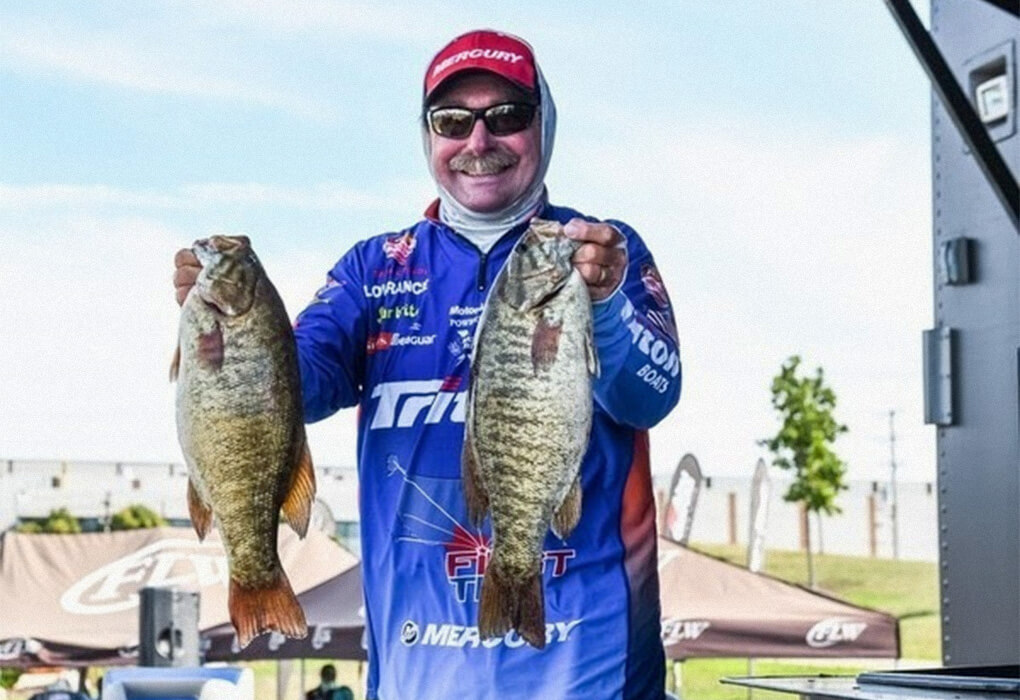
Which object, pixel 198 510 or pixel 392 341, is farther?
pixel 392 341

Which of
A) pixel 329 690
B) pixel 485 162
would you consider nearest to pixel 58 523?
pixel 329 690

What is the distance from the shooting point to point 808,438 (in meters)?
36.8

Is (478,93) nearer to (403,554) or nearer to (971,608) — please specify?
(403,554)

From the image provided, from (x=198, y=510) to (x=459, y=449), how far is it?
539 millimetres

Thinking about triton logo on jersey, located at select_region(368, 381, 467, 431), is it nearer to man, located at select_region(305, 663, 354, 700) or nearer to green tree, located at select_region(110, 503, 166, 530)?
man, located at select_region(305, 663, 354, 700)

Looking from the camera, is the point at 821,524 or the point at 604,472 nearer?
the point at 604,472

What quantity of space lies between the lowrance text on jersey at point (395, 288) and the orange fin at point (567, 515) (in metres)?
0.59

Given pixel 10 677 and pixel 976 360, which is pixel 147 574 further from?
pixel 976 360

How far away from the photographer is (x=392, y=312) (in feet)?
9.07

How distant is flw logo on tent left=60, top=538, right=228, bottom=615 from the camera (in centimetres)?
1323

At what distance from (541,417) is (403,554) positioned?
22.8 inches

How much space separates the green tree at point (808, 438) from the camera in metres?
36.8

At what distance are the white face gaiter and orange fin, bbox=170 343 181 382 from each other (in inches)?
25.4

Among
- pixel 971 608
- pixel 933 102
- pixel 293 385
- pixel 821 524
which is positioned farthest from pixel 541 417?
pixel 821 524
